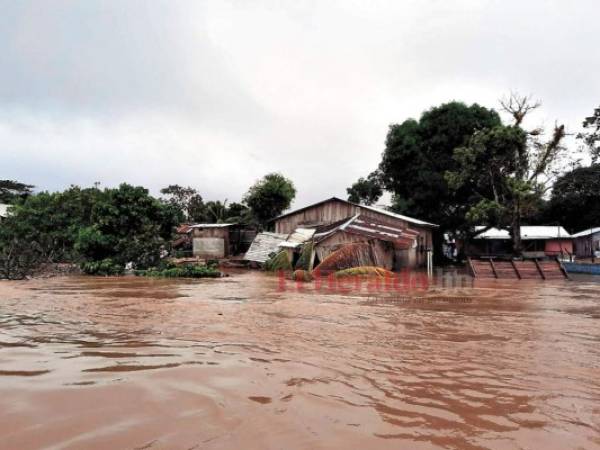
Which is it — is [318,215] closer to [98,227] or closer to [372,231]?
[372,231]

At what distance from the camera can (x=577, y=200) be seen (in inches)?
1398

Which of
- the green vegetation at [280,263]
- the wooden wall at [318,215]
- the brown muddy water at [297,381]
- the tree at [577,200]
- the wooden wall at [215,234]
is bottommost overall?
the brown muddy water at [297,381]

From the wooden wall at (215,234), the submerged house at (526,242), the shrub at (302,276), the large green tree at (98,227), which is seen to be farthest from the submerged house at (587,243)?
the large green tree at (98,227)

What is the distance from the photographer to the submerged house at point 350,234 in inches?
755

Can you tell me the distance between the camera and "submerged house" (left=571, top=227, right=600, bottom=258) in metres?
32.3

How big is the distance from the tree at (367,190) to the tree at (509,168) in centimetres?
1023

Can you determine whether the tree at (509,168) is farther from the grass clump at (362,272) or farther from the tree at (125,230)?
the tree at (125,230)

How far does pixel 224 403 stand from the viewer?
3.04m

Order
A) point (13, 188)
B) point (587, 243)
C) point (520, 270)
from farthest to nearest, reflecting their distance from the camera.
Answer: point (13, 188)
point (587, 243)
point (520, 270)

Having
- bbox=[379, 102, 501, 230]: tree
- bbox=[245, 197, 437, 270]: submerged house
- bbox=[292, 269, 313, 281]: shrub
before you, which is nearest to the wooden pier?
bbox=[245, 197, 437, 270]: submerged house

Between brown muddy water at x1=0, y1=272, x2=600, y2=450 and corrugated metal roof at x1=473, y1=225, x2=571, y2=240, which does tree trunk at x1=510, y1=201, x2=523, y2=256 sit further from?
brown muddy water at x1=0, y1=272, x2=600, y2=450

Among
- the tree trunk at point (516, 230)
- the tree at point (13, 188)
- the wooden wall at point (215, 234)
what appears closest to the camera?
the tree trunk at point (516, 230)

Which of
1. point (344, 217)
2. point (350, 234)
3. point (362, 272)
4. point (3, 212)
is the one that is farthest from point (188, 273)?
point (3, 212)

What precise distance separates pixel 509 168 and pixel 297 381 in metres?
24.0
